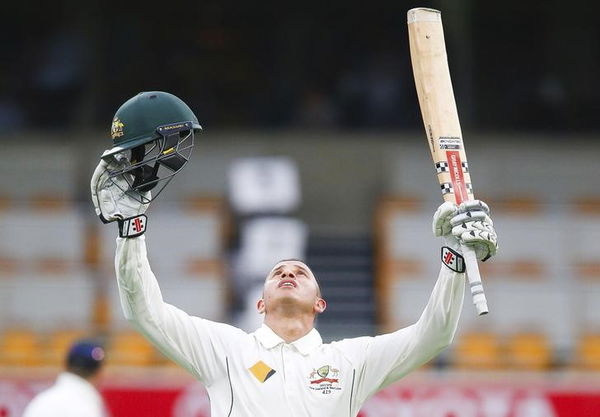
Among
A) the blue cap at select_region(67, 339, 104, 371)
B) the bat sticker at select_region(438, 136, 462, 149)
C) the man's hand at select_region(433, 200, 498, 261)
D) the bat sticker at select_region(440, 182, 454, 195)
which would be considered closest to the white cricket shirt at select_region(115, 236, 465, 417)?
the man's hand at select_region(433, 200, 498, 261)

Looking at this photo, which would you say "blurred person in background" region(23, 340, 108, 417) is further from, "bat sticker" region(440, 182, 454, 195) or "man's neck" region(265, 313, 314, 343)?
"bat sticker" region(440, 182, 454, 195)

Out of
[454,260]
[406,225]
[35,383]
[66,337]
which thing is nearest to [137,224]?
[454,260]

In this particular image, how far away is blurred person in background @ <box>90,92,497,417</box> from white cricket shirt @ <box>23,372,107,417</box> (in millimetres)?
1808

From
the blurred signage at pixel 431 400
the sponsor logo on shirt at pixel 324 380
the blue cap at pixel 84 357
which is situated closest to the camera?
the sponsor logo on shirt at pixel 324 380

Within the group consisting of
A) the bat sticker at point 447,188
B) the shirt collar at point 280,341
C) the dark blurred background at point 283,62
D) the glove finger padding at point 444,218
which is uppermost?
the dark blurred background at point 283,62

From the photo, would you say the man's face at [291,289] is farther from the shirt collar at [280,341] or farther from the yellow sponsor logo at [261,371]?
the yellow sponsor logo at [261,371]

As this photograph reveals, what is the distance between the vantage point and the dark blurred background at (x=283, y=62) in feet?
45.6

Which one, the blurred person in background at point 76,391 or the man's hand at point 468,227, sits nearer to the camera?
the man's hand at point 468,227

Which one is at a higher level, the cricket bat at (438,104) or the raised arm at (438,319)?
the cricket bat at (438,104)

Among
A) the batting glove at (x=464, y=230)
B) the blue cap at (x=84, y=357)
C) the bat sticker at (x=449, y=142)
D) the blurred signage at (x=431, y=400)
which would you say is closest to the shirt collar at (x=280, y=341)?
the batting glove at (x=464, y=230)

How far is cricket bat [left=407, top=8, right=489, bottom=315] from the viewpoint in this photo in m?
4.07

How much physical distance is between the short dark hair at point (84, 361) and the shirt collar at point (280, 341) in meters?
2.02

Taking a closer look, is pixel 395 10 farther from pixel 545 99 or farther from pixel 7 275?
pixel 7 275

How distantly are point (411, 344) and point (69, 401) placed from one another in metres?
2.21
